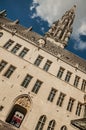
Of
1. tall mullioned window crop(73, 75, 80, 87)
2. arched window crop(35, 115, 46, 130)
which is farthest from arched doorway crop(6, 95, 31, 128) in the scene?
tall mullioned window crop(73, 75, 80, 87)

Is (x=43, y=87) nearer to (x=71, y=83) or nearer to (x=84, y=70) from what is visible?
(x=71, y=83)

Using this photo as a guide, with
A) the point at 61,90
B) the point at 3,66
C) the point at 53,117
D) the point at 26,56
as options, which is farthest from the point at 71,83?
the point at 3,66

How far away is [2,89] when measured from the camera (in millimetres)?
22125

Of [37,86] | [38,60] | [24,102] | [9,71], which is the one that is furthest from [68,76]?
[9,71]

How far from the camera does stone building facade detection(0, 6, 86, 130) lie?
22.0 meters

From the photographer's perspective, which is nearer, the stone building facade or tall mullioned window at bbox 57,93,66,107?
the stone building facade

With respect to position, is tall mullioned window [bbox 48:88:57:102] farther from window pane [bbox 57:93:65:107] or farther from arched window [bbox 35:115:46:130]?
arched window [bbox 35:115:46:130]

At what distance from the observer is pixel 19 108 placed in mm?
23281

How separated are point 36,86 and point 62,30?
31800 millimetres

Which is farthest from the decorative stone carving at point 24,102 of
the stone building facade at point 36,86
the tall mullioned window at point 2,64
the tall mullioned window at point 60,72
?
the tall mullioned window at point 60,72

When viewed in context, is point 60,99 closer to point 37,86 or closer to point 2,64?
point 37,86

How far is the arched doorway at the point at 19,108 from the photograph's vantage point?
22370 mm

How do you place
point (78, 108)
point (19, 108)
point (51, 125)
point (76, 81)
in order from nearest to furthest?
point (51, 125) → point (19, 108) → point (78, 108) → point (76, 81)

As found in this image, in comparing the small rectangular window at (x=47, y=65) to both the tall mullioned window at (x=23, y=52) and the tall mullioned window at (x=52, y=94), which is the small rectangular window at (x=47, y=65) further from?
the tall mullioned window at (x=23, y=52)
